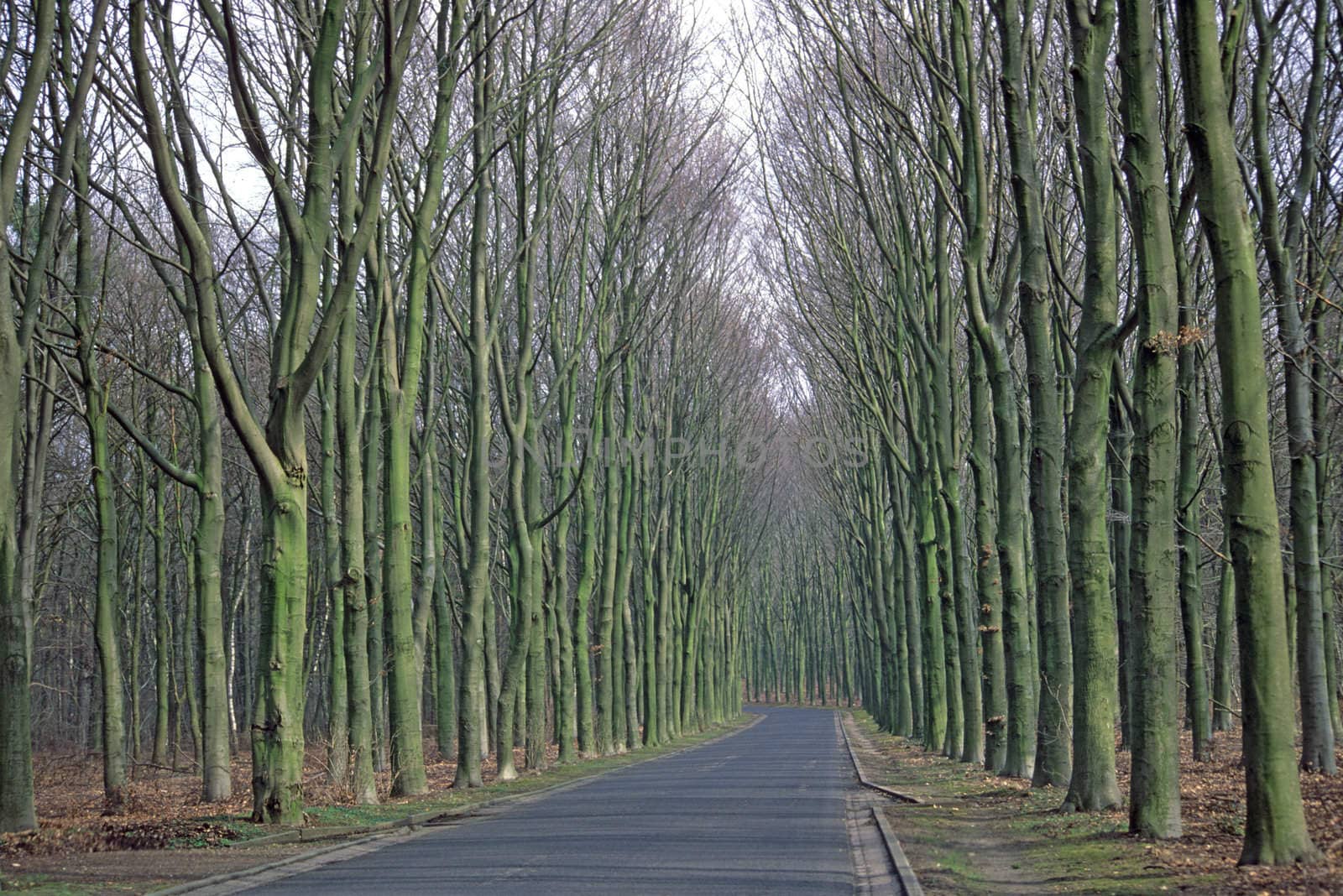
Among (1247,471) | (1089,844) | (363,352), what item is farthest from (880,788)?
(363,352)

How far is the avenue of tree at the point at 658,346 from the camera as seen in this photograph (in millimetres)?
11836

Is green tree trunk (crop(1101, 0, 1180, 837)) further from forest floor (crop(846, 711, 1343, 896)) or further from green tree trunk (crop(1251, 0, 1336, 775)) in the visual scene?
green tree trunk (crop(1251, 0, 1336, 775))

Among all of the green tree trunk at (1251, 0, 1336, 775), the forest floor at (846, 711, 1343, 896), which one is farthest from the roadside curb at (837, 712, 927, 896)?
the green tree trunk at (1251, 0, 1336, 775)

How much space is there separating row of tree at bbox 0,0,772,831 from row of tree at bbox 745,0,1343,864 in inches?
164

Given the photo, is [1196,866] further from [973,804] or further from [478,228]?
[478,228]

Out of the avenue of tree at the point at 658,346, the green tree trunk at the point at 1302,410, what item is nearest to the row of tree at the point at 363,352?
the avenue of tree at the point at 658,346

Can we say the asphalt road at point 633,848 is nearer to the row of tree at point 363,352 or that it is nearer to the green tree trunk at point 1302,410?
A: the row of tree at point 363,352

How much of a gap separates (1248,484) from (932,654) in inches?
771

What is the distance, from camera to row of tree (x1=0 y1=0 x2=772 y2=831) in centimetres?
1382

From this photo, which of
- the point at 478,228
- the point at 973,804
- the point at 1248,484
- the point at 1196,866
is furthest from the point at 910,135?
the point at 1196,866

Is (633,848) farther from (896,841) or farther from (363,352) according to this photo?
(363,352)

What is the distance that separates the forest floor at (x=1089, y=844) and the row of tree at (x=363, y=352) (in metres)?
6.92

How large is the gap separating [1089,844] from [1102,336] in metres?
4.51

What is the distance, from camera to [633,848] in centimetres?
1132
